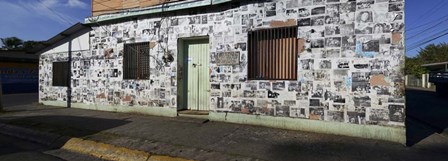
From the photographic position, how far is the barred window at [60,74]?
12867mm

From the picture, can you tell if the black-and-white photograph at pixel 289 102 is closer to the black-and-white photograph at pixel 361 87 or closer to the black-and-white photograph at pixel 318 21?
the black-and-white photograph at pixel 361 87

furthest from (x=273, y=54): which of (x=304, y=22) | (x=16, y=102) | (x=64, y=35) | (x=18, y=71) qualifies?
(x=18, y=71)

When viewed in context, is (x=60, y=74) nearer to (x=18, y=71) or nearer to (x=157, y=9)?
(x=157, y=9)

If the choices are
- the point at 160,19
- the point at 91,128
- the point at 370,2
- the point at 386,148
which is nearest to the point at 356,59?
the point at 370,2

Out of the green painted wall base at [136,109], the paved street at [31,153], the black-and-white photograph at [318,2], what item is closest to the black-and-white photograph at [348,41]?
the black-and-white photograph at [318,2]

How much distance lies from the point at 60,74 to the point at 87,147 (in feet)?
24.6

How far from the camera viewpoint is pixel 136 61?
1048 centimetres

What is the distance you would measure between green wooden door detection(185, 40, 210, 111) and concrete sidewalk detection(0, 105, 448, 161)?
812 mm

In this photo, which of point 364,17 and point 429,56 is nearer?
point 364,17

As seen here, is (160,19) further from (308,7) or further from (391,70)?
(391,70)

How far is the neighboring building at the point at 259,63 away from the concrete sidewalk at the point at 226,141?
20.5 inches

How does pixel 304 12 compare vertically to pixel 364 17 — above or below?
above

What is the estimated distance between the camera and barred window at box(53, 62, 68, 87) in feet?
42.2

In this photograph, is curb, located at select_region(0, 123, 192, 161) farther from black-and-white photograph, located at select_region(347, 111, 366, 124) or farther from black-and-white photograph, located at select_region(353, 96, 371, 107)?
black-and-white photograph, located at select_region(353, 96, 371, 107)
